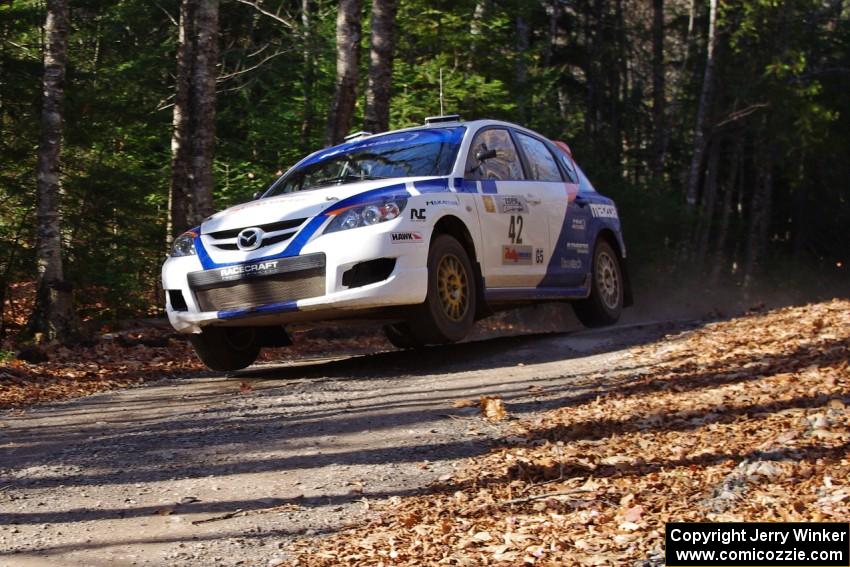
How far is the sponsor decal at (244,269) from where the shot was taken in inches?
327

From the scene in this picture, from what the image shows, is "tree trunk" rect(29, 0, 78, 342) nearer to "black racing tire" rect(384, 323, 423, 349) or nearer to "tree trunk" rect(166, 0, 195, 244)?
"black racing tire" rect(384, 323, 423, 349)

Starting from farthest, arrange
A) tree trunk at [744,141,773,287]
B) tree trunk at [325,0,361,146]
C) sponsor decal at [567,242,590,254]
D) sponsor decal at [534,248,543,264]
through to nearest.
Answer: tree trunk at [744,141,773,287] → tree trunk at [325,0,361,146] → sponsor decal at [567,242,590,254] → sponsor decal at [534,248,543,264]

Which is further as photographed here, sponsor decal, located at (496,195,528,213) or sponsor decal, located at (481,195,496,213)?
sponsor decal, located at (496,195,528,213)

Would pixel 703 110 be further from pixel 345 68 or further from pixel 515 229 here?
pixel 515 229

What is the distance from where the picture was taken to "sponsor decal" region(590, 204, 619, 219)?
38.1 feet

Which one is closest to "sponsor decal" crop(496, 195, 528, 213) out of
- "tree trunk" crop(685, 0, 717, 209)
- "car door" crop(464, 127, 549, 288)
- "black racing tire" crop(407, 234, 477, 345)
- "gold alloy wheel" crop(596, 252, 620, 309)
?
"car door" crop(464, 127, 549, 288)

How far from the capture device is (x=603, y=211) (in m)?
11.9

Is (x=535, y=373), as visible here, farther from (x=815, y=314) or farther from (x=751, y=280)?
(x=751, y=280)

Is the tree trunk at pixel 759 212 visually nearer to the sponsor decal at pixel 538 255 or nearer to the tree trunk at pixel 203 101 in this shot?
the tree trunk at pixel 203 101

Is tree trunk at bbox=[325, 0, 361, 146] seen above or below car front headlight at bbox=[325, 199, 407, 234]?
above

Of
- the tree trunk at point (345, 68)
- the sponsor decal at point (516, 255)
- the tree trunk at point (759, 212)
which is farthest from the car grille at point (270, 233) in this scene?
the tree trunk at point (759, 212)

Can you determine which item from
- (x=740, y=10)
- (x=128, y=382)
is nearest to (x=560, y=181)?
(x=128, y=382)

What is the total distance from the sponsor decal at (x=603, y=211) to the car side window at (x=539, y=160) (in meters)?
0.59

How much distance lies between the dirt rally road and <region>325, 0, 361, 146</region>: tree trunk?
22.0ft
